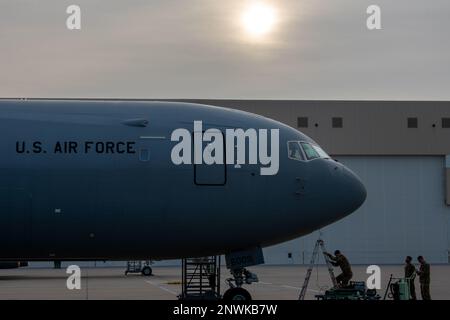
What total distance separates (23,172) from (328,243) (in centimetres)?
5327

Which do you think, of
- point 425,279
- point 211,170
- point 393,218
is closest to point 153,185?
point 211,170

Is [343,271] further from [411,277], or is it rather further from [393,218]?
[393,218]

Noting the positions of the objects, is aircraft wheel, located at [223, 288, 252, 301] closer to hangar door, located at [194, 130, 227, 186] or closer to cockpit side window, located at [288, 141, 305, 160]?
hangar door, located at [194, 130, 227, 186]

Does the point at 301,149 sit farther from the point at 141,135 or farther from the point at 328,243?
the point at 328,243

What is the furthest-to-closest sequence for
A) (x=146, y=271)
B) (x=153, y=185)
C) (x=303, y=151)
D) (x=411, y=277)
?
(x=146, y=271) → (x=411, y=277) → (x=303, y=151) → (x=153, y=185)

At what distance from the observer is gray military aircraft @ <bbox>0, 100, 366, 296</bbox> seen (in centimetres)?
2166

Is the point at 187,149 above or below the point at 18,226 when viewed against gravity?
above

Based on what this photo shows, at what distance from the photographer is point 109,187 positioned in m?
21.7

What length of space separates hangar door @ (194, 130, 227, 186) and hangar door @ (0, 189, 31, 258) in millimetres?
4373

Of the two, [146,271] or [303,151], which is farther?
[146,271]

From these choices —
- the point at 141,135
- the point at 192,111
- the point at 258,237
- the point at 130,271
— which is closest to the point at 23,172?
the point at 141,135

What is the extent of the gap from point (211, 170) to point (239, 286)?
3352mm

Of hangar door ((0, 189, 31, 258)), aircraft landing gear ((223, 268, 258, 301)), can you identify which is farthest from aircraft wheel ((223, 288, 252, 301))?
hangar door ((0, 189, 31, 258))

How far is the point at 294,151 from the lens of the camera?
23.1m
